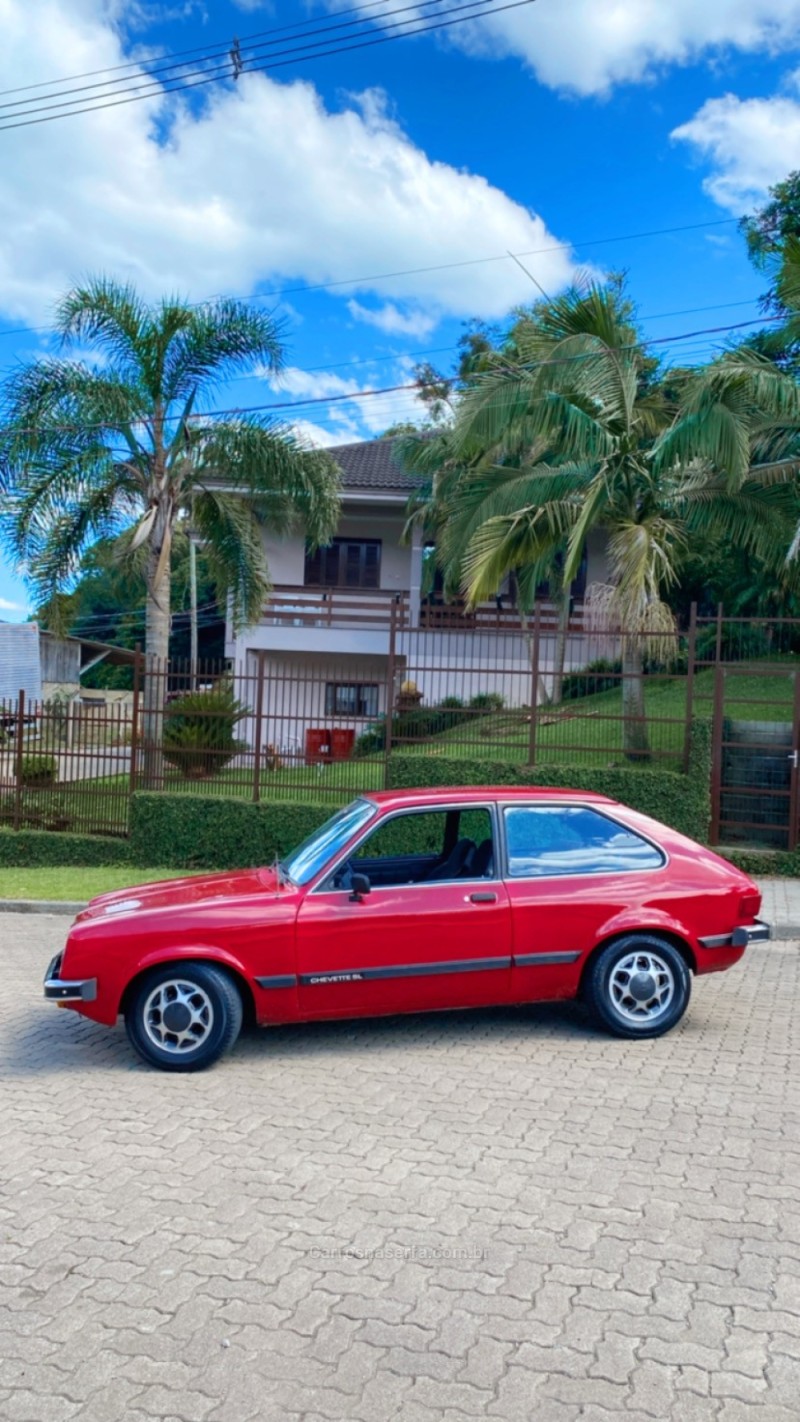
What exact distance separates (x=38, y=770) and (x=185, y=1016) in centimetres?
963

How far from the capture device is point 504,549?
14.5 meters

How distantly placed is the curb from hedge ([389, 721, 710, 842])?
427cm

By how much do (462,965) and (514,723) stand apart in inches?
304

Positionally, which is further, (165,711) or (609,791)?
(165,711)

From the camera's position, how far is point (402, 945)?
235 inches

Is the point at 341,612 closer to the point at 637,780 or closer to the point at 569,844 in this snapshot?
the point at 637,780

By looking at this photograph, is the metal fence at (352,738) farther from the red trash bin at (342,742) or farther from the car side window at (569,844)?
the car side window at (569,844)

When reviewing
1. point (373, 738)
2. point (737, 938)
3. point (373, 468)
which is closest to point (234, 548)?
point (373, 738)

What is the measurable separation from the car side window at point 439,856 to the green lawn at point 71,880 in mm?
5379

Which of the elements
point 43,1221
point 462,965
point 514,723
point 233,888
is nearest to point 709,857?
point 462,965

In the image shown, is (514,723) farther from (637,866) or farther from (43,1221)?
(43,1221)

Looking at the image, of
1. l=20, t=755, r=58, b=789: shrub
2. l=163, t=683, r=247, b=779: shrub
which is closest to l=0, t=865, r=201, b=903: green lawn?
l=20, t=755, r=58, b=789: shrub

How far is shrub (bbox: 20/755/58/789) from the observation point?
48.1 ft

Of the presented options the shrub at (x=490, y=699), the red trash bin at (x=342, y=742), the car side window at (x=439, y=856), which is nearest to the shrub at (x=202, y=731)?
the red trash bin at (x=342, y=742)
